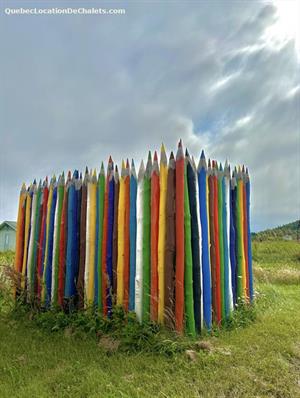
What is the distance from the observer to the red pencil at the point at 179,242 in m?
4.68

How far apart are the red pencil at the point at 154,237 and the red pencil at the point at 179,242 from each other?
0.30 meters

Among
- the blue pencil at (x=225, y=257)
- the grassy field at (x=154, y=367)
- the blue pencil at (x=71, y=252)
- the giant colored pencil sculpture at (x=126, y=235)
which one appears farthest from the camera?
the blue pencil at (x=71, y=252)

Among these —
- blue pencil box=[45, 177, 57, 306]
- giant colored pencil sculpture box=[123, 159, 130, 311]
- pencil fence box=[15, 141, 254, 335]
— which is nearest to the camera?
pencil fence box=[15, 141, 254, 335]

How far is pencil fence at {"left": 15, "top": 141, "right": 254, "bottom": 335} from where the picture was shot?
4844 mm

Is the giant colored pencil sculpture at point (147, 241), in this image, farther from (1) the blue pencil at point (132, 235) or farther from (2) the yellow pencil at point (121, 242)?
(2) the yellow pencil at point (121, 242)

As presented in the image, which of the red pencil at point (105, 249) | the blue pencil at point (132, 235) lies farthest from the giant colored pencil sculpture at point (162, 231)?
the red pencil at point (105, 249)

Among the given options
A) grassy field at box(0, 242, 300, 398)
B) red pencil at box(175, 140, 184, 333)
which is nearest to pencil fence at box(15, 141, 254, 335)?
red pencil at box(175, 140, 184, 333)

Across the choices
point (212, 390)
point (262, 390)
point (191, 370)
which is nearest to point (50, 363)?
point (191, 370)

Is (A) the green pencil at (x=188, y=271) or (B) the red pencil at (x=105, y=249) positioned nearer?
(A) the green pencil at (x=188, y=271)

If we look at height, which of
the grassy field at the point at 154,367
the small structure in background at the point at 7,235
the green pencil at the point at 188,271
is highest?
the small structure in background at the point at 7,235

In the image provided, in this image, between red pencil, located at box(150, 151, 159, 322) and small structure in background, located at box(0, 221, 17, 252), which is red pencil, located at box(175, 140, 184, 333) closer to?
red pencil, located at box(150, 151, 159, 322)

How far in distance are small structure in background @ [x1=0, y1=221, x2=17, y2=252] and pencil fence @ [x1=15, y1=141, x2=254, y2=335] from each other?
24.1 m

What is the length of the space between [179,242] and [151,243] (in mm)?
434

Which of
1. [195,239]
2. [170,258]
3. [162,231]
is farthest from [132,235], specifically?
[195,239]
